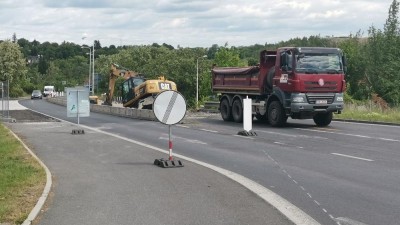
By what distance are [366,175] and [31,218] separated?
22.2 feet

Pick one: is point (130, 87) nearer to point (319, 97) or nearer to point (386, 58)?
point (319, 97)

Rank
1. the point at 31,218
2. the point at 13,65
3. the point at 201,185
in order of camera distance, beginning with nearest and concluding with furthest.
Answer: the point at 31,218 → the point at 201,185 → the point at 13,65

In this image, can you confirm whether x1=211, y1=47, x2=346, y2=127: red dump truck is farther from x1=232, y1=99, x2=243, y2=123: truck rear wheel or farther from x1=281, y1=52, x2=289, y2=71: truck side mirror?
x1=232, y1=99, x2=243, y2=123: truck rear wheel

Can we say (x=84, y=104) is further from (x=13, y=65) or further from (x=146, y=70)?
(x=13, y=65)

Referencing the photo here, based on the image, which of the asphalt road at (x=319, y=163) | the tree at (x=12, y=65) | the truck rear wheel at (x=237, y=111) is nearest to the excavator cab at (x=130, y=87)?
the truck rear wheel at (x=237, y=111)

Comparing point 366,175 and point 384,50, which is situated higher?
point 384,50

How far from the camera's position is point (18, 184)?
10.6 meters

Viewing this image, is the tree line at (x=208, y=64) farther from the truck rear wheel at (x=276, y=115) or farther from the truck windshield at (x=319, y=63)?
the truck windshield at (x=319, y=63)

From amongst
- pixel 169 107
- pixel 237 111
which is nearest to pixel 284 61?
pixel 237 111

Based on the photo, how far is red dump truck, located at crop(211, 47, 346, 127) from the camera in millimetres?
24812

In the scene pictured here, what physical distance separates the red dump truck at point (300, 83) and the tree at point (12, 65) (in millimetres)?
90890

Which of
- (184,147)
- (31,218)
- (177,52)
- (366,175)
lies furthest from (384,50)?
(31,218)

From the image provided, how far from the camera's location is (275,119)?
2641cm

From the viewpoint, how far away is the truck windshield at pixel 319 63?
24750 millimetres
